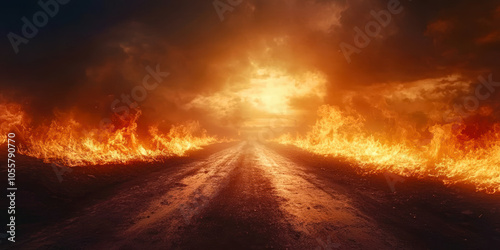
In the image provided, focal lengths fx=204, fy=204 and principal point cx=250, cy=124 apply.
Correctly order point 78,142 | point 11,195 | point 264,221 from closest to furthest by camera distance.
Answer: point 264,221 → point 11,195 → point 78,142

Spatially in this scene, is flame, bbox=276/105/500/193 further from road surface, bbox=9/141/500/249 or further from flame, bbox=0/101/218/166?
flame, bbox=0/101/218/166

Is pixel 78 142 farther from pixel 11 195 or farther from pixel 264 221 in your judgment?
pixel 264 221

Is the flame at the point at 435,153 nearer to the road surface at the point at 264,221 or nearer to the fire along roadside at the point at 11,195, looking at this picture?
the road surface at the point at 264,221

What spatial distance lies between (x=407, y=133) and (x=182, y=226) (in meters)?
27.4

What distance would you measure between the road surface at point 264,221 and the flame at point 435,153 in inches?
193

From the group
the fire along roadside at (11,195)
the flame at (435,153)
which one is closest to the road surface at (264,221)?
the fire along roadside at (11,195)

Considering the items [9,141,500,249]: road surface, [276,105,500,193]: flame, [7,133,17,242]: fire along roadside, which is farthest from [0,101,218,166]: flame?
[276,105,500,193]: flame

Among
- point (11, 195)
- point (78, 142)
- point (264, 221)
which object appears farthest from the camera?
point (78, 142)

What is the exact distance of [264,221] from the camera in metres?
6.35

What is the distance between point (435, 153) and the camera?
18.0m

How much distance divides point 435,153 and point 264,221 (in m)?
19.7

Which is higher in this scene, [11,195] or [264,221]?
[11,195]

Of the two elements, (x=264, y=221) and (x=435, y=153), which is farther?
(x=435, y=153)

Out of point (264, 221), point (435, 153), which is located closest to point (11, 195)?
point (264, 221)
